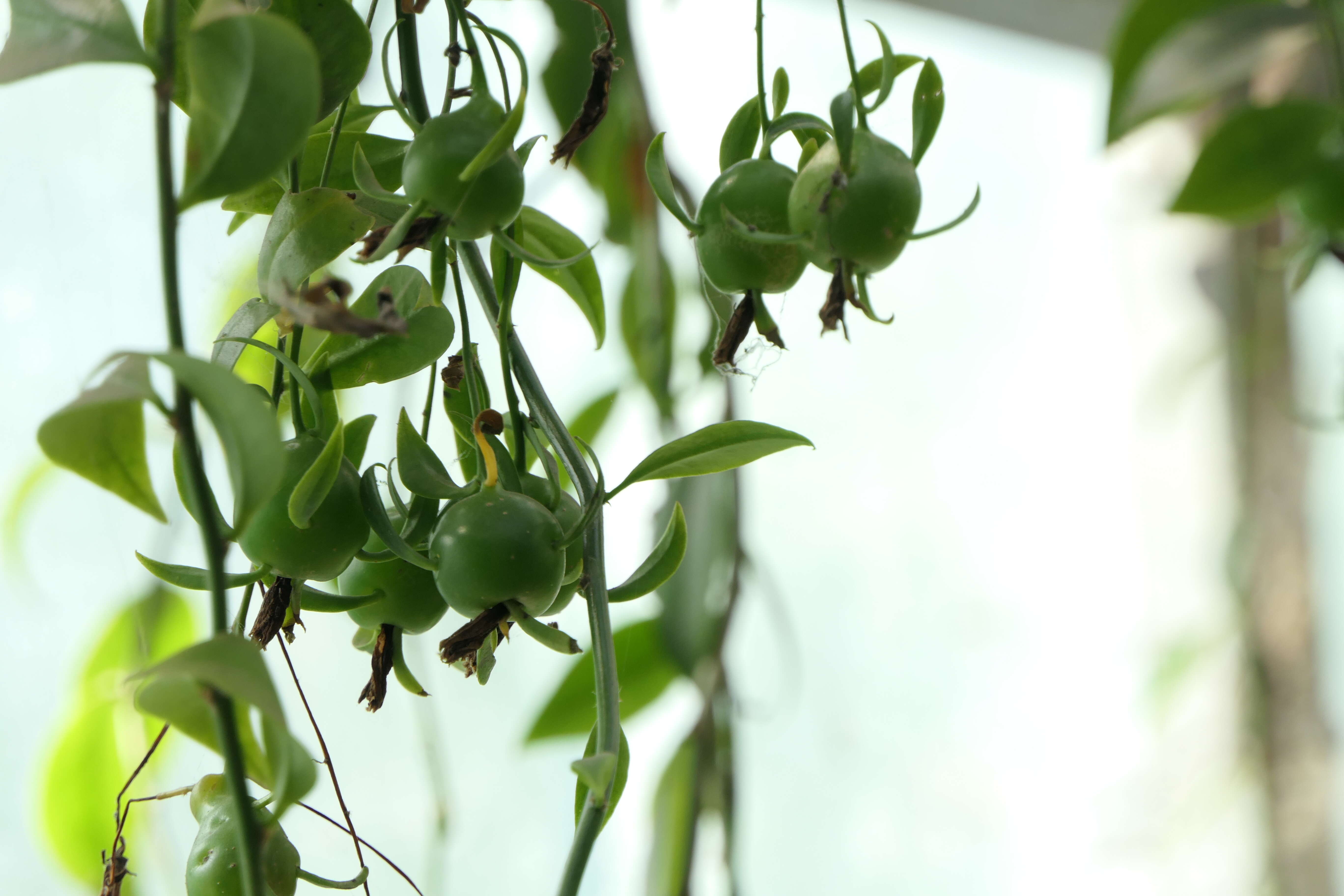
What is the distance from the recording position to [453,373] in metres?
0.23

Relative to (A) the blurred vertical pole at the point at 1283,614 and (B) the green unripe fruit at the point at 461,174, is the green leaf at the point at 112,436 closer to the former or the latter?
(B) the green unripe fruit at the point at 461,174

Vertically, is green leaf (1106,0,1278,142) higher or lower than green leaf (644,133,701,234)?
higher

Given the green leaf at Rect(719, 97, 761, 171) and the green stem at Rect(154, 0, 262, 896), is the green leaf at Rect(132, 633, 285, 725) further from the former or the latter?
the green leaf at Rect(719, 97, 761, 171)

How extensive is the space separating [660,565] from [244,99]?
0.34ft

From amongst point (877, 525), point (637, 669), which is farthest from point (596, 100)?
point (877, 525)

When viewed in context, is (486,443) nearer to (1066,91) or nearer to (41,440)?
(41,440)

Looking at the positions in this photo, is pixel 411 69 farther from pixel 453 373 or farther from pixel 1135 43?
pixel 1135 43

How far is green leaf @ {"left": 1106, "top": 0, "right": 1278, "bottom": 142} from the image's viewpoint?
0.27 m

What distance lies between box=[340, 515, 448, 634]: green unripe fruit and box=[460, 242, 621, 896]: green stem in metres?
0.03

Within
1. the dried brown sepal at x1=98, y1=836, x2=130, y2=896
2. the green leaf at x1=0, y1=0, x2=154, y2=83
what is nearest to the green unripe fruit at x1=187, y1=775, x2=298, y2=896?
the dried brown sepal at x1=98, y1=836, x2=130, y2=896

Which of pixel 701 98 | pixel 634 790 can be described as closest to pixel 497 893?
pixel 634 790

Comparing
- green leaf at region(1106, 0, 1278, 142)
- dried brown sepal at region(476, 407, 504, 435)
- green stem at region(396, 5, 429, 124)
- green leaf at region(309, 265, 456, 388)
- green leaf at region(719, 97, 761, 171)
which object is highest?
green leaf at region(1106, 0, 1278, 142)

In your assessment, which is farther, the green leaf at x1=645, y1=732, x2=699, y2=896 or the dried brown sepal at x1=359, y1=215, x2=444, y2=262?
the green leaf at x1=645, y1=732, x2=699, y2=896

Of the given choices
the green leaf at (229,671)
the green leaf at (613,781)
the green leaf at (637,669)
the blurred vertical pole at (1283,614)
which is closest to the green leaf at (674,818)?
the green leaf at (637,669)
